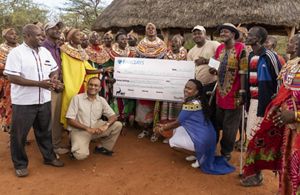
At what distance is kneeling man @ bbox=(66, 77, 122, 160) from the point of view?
4535 millimetres

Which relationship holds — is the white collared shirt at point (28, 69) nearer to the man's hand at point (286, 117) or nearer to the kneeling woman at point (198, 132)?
the kneeling woman at point (198, 132)

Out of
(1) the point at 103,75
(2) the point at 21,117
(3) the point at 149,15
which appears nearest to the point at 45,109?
(2) the point at 21,117

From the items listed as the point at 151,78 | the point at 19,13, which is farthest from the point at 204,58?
the point at 19,13

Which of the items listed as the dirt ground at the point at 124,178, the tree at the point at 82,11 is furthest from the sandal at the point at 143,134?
the tree at the point at 82,11

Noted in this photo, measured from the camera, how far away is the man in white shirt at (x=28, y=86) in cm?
387

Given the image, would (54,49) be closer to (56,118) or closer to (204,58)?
(56,118)

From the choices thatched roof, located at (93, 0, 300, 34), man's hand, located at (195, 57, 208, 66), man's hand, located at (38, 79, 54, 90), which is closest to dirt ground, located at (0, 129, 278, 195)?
man's hand, located at (38, 79, 54, 90)

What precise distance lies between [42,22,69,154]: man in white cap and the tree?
2502cm

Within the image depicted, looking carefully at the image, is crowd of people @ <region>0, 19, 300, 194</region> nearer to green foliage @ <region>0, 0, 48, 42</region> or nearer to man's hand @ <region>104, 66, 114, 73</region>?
man's hand @ <region>104, 66, 114, 73</region>

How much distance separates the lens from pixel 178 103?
555 cm

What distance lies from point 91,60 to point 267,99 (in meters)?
3.13

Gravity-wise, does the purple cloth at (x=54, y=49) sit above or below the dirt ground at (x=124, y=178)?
above

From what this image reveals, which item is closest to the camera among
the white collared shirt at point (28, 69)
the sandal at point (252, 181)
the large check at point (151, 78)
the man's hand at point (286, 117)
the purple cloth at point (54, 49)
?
the man's hand at point (286, 117)

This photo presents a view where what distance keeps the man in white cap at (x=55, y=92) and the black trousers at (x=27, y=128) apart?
1.32 feet
